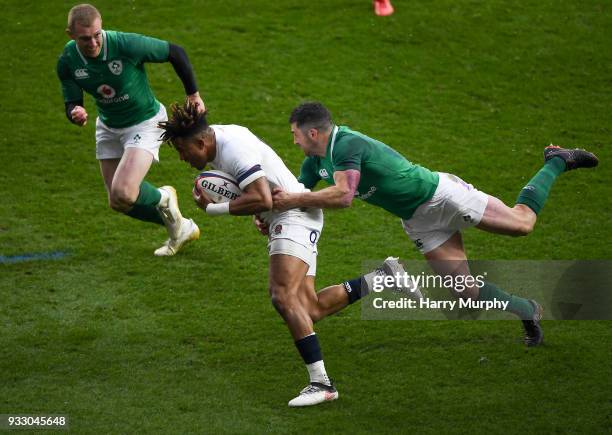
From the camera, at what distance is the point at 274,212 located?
7.57 m

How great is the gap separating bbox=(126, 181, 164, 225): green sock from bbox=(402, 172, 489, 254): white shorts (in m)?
2.80

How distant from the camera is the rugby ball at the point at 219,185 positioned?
743 cm

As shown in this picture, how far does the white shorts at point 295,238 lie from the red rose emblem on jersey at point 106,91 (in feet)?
8.51

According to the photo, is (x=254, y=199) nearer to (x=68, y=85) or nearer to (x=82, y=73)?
(x=82, y=73)

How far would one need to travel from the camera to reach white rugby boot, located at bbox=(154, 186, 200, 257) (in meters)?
9.85

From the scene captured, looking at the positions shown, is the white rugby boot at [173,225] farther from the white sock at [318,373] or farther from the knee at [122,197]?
the white sock at [318,373]

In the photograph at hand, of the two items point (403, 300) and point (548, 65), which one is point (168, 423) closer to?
point (403, 300)

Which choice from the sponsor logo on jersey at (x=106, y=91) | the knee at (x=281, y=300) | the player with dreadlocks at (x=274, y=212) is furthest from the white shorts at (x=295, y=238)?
the sponsor logo on jersey at (x=106, y=91)

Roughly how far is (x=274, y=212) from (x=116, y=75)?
2.60m

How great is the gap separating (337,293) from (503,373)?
1.44 meters

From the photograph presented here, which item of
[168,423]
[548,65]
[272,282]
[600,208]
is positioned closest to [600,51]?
[548,65]

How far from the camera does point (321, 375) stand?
7328mm

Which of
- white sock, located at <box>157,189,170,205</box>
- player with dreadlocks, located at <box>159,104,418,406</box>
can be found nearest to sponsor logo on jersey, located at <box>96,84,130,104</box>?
white sock, located at <box>157,189,170,205</box>

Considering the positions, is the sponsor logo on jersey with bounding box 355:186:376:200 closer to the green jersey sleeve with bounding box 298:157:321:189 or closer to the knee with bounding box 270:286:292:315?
the green jersey sleeve with bounding box 298:157:321:189
